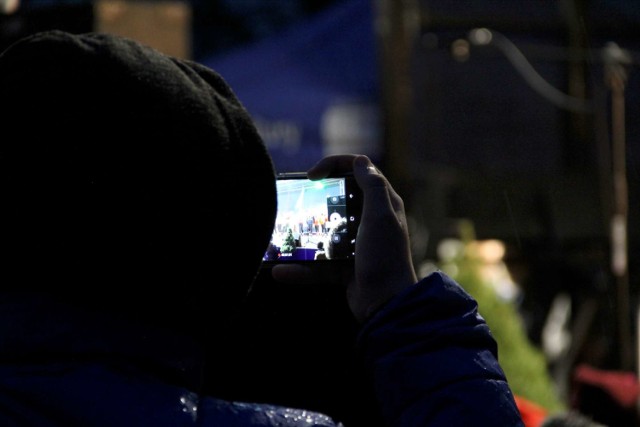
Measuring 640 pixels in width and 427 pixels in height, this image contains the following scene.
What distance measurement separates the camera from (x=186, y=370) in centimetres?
102

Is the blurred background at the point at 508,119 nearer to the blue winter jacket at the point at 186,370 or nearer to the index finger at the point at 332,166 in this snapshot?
the index finger at the point at 332,166

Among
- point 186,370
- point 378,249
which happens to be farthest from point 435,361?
point 186,370

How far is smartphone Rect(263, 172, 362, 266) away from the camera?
1.30 metres

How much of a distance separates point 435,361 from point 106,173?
0.43 m

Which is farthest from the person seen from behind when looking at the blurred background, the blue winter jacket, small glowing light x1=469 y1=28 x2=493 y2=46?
small glowing light x1=469 y1=28 x2=493 y2=46

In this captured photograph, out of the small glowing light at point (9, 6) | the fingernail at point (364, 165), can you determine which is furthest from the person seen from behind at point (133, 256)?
the small glowing light at point (9, 6)

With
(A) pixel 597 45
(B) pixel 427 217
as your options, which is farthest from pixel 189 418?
(A) pixel 597 45

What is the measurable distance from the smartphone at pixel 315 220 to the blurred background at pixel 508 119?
4776mm

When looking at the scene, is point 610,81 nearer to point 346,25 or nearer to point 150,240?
point 346,25

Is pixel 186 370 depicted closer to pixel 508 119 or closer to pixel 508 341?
pixel 508 341

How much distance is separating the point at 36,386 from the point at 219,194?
29 centimetres

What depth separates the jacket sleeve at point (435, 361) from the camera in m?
1.00

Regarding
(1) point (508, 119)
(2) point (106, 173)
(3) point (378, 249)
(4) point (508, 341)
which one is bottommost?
(4) point (508, 341)

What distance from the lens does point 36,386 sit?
91 cm
